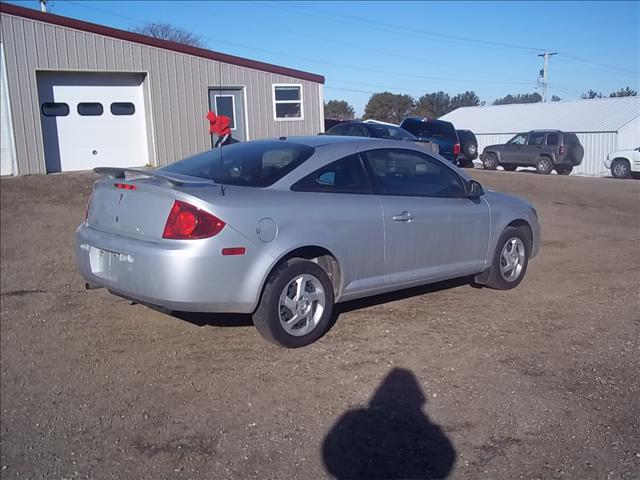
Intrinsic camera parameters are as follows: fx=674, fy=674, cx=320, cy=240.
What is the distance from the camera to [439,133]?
21.3 m

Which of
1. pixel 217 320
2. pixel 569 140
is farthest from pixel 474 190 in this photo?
pixel 569 140

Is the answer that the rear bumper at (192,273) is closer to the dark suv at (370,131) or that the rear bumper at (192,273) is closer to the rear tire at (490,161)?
the dark suv at (370,131)

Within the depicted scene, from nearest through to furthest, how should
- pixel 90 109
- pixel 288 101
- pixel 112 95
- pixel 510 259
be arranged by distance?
pixel 510 259
pixel 90 109
pixel 112 95
pixel 288 101

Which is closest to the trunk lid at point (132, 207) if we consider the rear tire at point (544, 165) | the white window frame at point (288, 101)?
the white window frame at point (288, 101)

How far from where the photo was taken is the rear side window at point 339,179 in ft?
17.1

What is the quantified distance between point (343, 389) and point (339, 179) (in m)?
1.79

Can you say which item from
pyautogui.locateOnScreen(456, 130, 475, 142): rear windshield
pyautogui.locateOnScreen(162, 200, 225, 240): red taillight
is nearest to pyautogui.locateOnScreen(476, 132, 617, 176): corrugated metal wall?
pyautogui.locateOnScreen(456, 130, 475, 142): rear windshield

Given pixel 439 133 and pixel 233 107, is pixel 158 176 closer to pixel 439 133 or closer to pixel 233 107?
pixel 233 107

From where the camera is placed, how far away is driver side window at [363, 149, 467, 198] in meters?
5.76

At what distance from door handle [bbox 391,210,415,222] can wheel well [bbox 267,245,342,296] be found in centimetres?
69

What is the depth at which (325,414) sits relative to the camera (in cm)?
408

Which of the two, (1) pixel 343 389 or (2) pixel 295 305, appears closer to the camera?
(1) pixel 343 389

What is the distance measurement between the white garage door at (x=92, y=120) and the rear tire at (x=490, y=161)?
16.7 metres

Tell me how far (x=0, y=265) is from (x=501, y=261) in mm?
6038
